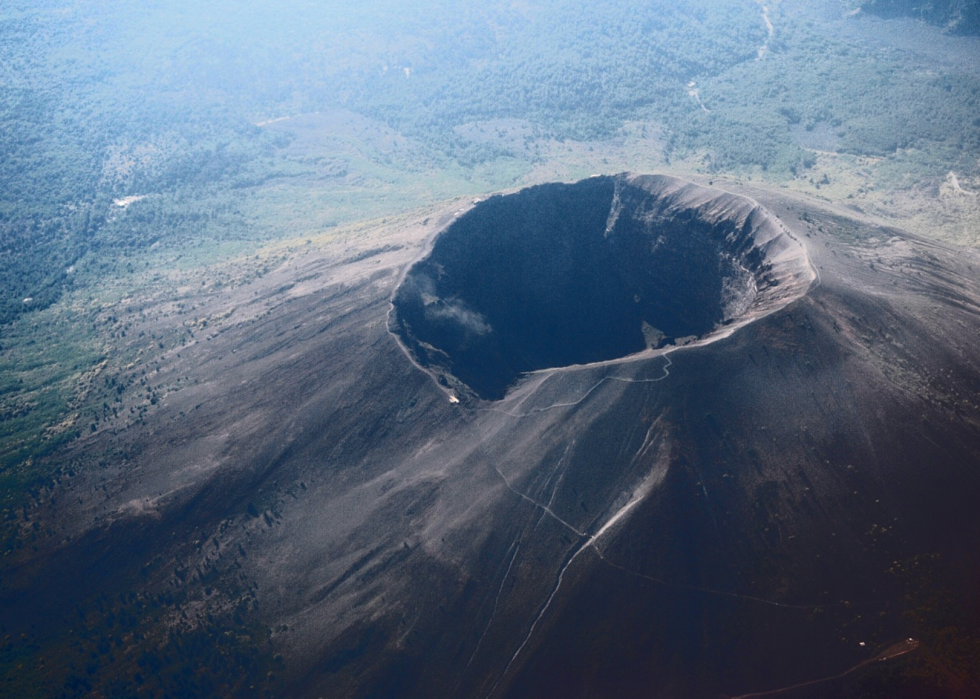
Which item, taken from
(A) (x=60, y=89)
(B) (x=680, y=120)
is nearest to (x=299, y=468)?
(B) (x=680, y=120)

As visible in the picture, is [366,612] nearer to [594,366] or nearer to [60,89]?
[594,366]

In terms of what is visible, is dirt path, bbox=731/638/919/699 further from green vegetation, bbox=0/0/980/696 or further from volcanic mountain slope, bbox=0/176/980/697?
green vegetation, bbox=0/0/980/696

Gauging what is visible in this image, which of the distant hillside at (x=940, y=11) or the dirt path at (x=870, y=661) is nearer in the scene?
the dirt path at (x=870, y=661)

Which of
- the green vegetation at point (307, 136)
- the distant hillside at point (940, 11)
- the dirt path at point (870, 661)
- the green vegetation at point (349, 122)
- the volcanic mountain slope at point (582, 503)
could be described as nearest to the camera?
the dirt path at point (870, 661)

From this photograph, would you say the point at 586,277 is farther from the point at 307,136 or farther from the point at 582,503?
the point at 307,136

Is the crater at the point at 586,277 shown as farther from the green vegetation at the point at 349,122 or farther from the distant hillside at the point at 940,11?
the distant hillside at the point at 940,11

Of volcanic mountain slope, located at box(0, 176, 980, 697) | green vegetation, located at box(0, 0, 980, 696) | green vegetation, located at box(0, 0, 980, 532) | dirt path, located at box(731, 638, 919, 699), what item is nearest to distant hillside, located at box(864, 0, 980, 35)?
A: green vegetation, located at box(0, 0, 980, 696)

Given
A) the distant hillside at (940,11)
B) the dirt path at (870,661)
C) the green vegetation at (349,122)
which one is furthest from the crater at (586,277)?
the distant hillside at (940,11)
